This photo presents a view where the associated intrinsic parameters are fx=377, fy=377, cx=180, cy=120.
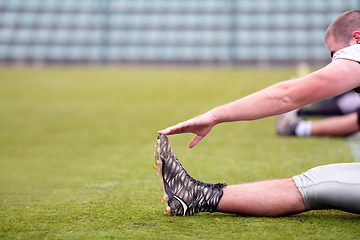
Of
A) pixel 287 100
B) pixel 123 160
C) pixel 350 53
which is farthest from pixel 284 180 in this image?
pixel 123 160

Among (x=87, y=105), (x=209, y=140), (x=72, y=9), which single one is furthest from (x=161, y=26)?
(x=209, y=140)

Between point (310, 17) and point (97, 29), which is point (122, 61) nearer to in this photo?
point (97, 29)

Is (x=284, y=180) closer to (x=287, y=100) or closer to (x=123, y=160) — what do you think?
(x=287, y=100)

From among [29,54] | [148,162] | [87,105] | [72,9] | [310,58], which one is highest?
[72,9]

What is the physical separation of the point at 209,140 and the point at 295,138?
622 millimetres

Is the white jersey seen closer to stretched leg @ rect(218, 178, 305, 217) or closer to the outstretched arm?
the outstretched arm

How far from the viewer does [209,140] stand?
282 centimetres

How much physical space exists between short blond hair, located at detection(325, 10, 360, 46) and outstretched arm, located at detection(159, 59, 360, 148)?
114 millimetres

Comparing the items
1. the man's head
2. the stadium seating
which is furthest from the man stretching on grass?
the stadium seating

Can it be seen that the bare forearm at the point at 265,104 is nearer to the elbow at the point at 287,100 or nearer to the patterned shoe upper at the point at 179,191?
the elbow at the point at 287,100

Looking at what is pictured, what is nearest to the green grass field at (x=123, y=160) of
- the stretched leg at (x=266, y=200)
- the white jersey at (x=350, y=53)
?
the stretched leg at (x=266, y=200)

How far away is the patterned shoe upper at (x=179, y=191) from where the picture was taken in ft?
3.81

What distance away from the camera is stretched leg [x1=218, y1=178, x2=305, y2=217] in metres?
1.14

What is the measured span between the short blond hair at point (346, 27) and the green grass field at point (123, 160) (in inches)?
21.4
